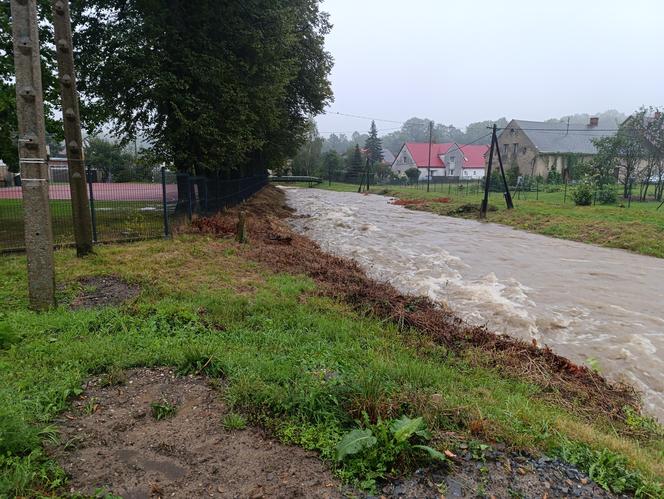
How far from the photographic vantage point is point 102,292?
6.59 meters

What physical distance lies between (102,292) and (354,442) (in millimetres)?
5213

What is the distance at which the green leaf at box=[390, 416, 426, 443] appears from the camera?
9.09ft

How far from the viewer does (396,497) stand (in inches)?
97.8

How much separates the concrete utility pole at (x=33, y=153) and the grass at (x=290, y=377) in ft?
1.68

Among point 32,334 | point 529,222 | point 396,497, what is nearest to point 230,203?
point 529,222

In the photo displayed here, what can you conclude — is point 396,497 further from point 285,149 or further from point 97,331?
point 285,149

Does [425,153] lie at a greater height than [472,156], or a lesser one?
greater

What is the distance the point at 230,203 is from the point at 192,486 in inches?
680

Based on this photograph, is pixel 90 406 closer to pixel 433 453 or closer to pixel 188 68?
pixel 433 453

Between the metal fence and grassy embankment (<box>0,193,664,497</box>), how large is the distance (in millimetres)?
4116

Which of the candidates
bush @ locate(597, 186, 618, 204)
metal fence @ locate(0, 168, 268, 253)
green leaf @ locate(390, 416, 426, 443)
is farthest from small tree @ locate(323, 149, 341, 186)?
green leaf @ locate(390, 416, 426, 443)

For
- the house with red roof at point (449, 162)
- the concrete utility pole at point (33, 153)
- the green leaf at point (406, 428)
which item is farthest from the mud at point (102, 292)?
the house with red roof at point (449, 162)

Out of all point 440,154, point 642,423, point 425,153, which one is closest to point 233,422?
point 642,423

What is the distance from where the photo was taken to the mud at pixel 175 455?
2.52 meters
